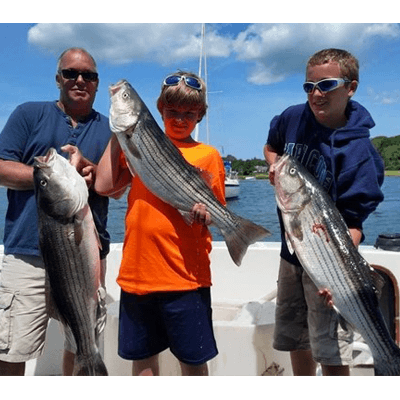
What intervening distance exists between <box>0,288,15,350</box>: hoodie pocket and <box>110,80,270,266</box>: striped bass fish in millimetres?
1358

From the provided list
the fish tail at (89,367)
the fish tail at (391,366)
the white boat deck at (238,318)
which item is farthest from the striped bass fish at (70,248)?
the fish tail at (391,366)

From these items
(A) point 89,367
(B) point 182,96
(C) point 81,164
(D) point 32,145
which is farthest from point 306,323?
(D) point 32,145

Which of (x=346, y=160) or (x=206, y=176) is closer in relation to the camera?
(x=206, y=176)

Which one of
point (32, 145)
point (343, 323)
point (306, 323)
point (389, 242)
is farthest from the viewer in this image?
point (389, 242)

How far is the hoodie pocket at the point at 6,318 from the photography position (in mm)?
3268

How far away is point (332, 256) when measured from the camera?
305 centimetres

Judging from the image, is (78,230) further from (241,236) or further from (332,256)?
(332,256)

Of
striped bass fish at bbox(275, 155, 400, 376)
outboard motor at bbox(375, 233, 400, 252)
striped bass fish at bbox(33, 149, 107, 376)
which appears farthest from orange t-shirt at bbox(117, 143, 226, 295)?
outboard motor at bbox(375, 233, 400, 252)

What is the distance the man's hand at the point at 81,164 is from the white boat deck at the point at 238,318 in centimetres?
158

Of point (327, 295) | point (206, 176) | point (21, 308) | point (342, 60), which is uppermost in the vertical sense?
point (342, 60)

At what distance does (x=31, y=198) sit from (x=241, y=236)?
1525 mm

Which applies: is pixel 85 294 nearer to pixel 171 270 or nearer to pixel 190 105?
pixel 171 270

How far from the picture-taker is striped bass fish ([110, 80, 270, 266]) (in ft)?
9.50
